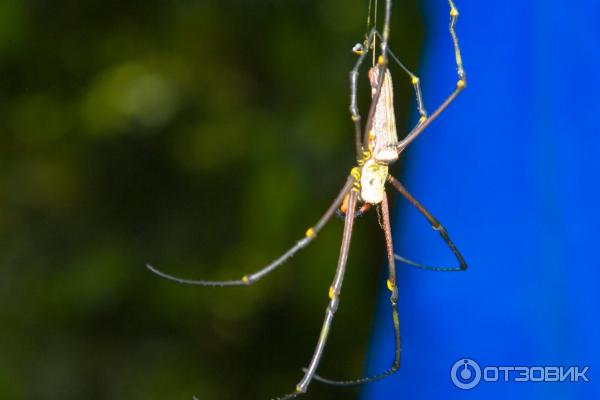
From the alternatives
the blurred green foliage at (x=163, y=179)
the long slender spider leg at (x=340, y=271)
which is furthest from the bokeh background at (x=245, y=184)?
the long slender spider leg at (x=340, y=271)

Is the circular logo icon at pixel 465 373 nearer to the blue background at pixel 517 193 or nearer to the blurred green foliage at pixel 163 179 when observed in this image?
the blue background at pixel 517 193

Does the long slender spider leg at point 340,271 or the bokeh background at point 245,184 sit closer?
the long slender spider leg at point 340,271

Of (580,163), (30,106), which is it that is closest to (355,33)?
(580,163)

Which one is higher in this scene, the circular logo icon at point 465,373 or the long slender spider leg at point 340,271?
the circular logo icon at point 465,373

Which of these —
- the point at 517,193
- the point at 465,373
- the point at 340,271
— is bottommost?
the point at 340,271

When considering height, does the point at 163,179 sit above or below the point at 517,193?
below

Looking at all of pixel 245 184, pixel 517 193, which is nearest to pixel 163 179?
pixel 245 184

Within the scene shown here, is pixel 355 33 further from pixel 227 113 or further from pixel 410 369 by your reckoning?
pixel 410 369

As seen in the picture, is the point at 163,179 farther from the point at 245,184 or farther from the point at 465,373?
the point at 465,373
